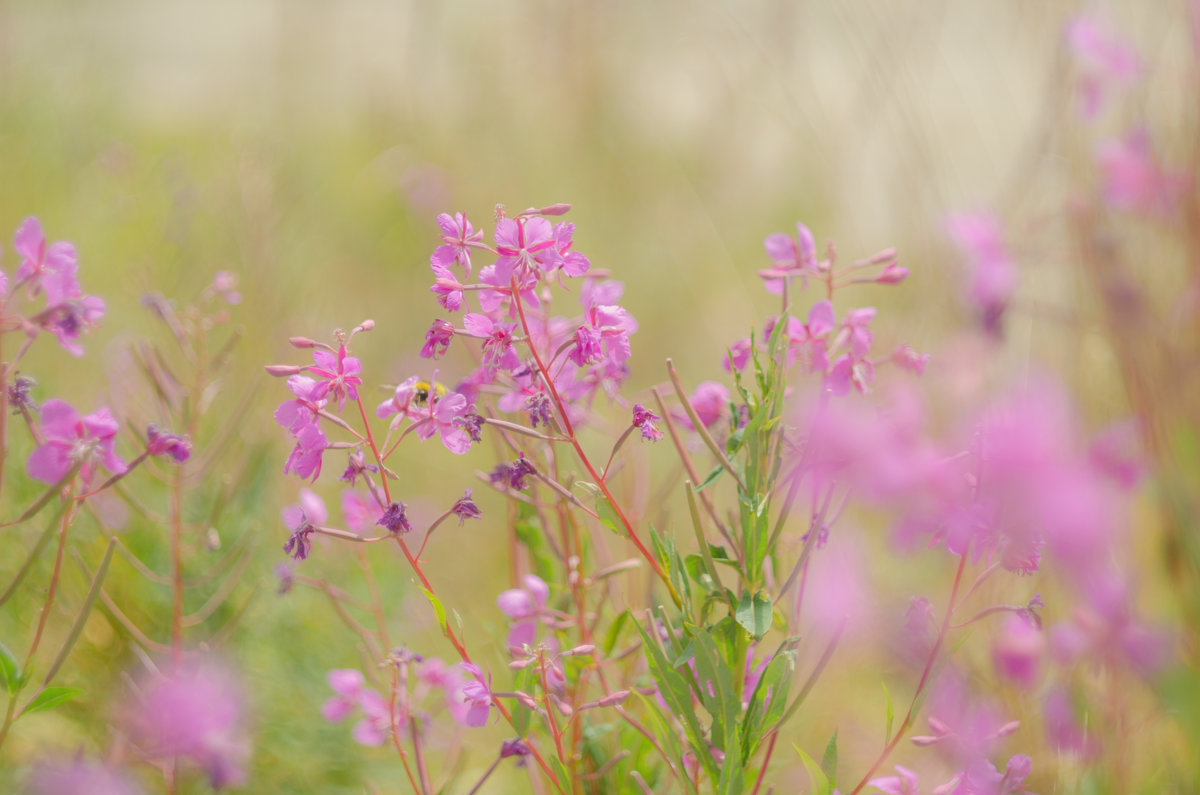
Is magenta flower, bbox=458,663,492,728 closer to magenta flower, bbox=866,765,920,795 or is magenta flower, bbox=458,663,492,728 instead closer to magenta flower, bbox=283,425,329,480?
magenta flower, bbox=283,425,329,480

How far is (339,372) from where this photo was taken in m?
0.78

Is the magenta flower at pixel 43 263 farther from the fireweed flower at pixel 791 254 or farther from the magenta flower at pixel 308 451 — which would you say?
the fireweed flower at pixel 791 254

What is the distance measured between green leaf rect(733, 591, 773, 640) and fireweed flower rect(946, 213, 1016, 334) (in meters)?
0.51

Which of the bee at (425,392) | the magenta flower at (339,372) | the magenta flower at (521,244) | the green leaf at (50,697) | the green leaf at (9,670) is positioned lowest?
the green leaf at (50,697)

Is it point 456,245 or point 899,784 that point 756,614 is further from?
point 456,245

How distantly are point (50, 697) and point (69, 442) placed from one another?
0.76 ft

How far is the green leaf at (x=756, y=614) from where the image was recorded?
28.3 inches

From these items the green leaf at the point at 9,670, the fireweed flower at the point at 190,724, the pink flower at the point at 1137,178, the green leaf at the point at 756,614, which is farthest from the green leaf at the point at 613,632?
the pink flower at the point at 1137,178

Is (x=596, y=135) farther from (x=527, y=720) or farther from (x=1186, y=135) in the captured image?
(x=527, y=720)

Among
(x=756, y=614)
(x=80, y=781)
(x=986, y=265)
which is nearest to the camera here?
(x=756, y=614)

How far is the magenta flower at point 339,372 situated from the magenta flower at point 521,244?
0.15 metres

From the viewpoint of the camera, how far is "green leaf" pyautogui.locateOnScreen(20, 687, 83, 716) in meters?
0.78

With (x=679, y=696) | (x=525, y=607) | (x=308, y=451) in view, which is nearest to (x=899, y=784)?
(x=679, y=696)

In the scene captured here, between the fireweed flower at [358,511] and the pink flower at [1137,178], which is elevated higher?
the pink flower at [1137,178]
